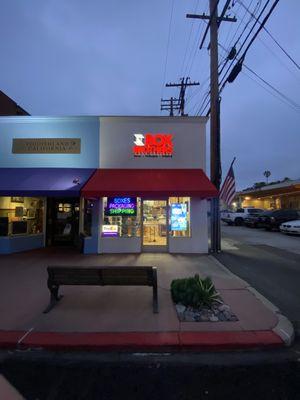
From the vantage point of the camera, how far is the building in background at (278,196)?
117ft

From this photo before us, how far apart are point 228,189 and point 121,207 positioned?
4.50 m

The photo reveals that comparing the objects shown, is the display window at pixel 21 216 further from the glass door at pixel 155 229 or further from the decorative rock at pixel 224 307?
the decorative rock at pixel 224 307

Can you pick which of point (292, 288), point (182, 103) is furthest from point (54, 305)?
point (182, 103)

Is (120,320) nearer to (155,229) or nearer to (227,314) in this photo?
(227,314)

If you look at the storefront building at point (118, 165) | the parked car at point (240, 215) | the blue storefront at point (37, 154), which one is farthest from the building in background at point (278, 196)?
the blue storefront at point (37, 154)

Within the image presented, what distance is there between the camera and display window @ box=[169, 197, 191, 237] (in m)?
12.5

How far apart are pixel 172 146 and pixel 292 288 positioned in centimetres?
729

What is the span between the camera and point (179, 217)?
12578mm

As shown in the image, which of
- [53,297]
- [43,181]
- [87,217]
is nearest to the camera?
[53,297]

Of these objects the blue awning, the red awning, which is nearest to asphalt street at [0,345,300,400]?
the red awning

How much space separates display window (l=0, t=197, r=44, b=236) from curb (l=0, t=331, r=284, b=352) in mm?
8391

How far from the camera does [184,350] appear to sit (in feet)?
14.9

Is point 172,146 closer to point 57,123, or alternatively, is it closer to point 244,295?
point 57,123

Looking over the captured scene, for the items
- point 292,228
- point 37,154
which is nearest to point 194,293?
point 37,154
